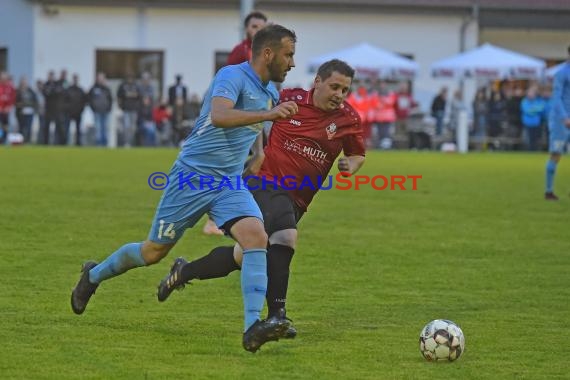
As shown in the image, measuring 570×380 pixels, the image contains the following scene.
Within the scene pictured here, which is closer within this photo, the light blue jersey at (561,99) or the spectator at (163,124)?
the light blue jersey at (561,99)

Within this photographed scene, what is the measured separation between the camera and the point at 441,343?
716 centimetres

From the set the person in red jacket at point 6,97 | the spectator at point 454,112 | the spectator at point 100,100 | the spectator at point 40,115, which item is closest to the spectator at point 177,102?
the spectator at point 100,100

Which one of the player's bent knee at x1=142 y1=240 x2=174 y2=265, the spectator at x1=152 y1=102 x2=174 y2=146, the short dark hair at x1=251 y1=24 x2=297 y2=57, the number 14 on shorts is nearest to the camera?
the short dark hair at x1=251 y1=24 x2=297 y2=57

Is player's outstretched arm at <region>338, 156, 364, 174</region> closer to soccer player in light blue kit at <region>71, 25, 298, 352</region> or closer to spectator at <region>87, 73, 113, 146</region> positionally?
soccer player in light blue kit at <region>71, 25, 298, 352</region>

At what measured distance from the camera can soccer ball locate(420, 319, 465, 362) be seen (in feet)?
23.5

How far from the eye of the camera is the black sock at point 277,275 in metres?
7.87

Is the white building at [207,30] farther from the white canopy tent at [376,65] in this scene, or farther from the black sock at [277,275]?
the black sock at [277,275]

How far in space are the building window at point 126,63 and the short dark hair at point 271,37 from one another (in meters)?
35.3

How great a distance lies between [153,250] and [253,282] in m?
0.85

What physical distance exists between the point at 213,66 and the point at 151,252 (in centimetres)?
3557

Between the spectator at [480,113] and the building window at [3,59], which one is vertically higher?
the building window at [3,59]

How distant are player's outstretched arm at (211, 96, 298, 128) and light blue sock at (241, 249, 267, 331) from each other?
73 cm

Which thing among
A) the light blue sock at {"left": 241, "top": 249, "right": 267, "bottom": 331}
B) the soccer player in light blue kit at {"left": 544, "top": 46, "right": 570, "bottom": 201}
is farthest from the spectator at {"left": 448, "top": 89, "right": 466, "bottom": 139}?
the light blue sock at {"left": 241, "top": 249, "right": 267, "bottom": 331}
